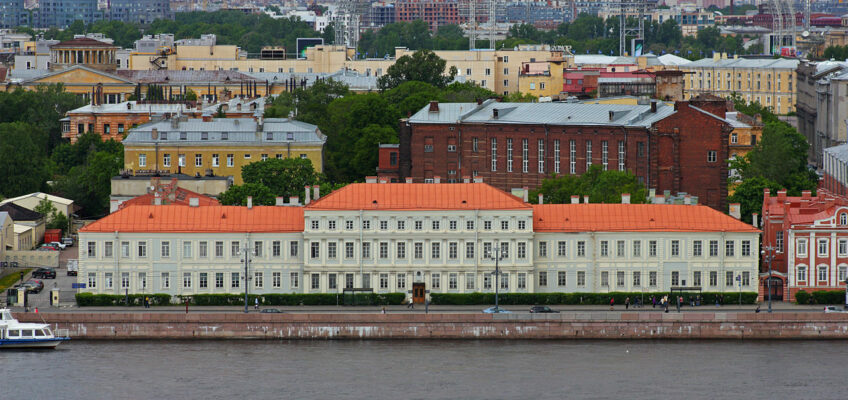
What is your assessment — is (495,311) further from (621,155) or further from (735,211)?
(621,155)

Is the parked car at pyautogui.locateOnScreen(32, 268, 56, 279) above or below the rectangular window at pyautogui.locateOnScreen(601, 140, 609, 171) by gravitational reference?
below

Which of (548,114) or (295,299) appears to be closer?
(295,299)

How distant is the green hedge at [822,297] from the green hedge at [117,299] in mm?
32941

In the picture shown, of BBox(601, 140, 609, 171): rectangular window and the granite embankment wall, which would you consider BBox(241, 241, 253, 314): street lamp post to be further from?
BBox(601, 140, 609, 171): rectangular window

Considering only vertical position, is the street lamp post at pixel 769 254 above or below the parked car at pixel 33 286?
above

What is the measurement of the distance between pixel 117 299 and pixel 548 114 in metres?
48.2

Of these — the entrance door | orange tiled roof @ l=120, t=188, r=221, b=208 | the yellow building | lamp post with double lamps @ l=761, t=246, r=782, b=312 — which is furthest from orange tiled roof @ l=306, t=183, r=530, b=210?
the yellow building

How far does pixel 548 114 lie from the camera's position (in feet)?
482

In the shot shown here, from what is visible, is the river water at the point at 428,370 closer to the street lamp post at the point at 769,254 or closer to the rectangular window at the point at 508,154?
the street lamp post at the point at 769,254

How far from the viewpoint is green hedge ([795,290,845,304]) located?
352ft

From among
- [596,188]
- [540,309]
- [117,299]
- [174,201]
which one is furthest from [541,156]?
[117,299]

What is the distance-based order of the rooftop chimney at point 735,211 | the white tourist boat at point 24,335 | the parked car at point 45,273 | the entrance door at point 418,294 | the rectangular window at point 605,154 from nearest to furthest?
the white tourist boat at point 24,335
the entrance door at point 418,294
the rooftop chimney at point 735,211
the parked car at point 45,273
the rectangular window at point 605,154

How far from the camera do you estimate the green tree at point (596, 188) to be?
122 m

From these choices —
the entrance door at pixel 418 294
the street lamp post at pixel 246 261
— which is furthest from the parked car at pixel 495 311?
the street lamp post at pixel 246 261
